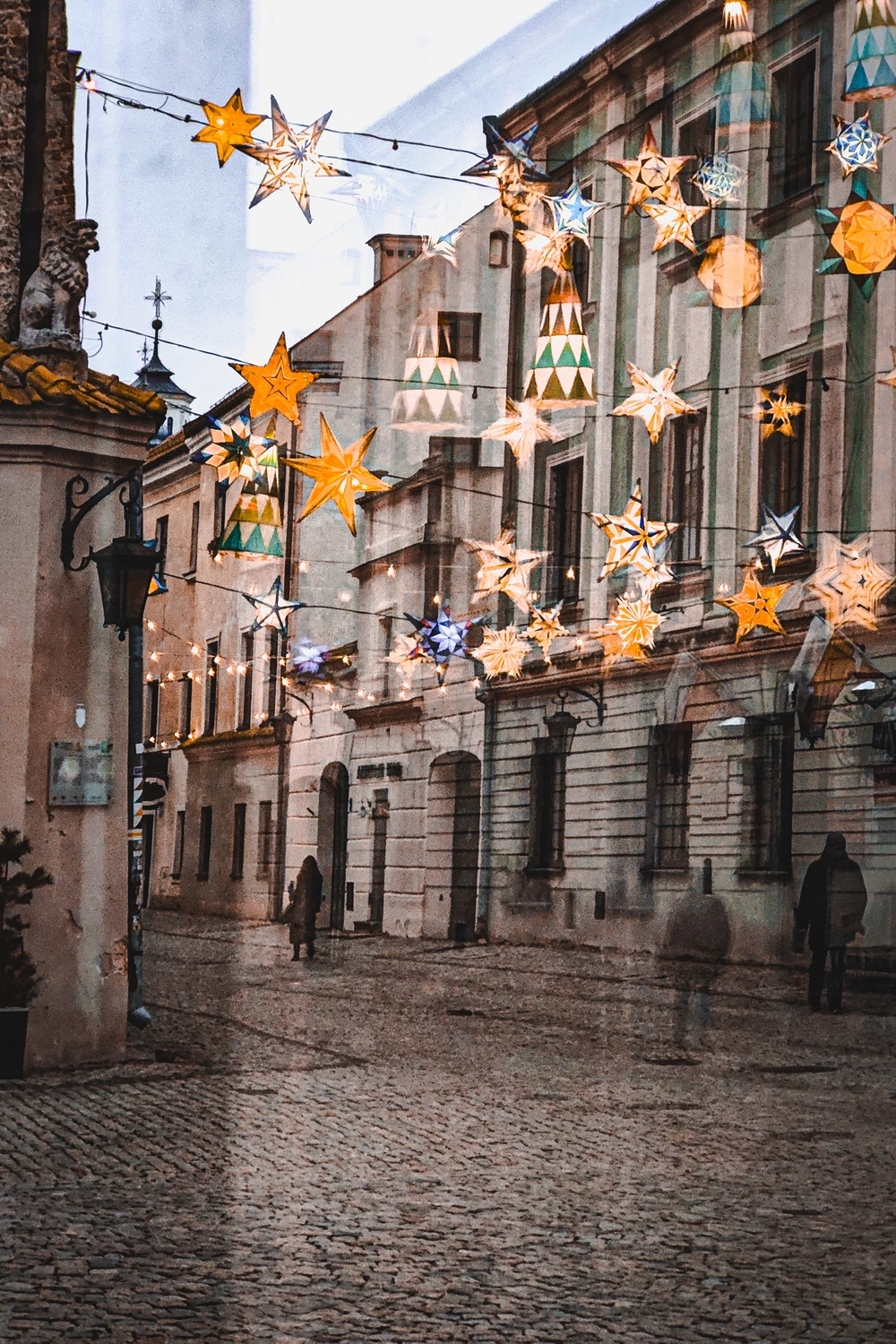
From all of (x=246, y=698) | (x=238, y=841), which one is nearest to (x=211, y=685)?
(x=246, y=698)

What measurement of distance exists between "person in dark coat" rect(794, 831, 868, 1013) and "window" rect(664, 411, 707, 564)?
5.34 ft

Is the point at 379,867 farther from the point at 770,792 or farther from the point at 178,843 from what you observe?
the point at 770,792

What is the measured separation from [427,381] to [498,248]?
0.78 metres

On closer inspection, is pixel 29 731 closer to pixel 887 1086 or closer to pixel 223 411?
pixel 223 411

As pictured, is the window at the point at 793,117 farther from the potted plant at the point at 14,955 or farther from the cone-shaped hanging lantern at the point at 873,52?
the potted plant at the point at 14,955

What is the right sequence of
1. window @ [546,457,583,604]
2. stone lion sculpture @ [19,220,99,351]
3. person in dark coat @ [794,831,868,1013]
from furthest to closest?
person in dark coat @ [794,831,868,1013] → window @ [546,457,583,604] → stone lion sculpture @ [19,220,99,351]

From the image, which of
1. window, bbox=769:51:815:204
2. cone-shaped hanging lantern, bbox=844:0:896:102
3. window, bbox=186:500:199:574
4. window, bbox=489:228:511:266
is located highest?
window, bbox=769:51:815:204

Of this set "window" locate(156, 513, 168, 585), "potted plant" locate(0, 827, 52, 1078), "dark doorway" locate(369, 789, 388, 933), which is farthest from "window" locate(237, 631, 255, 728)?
"potted plant" locate(0, 827, 52, 1078)

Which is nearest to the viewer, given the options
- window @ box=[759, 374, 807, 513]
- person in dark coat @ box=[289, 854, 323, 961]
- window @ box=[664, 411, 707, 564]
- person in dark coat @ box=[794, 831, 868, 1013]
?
person in dark coat @ box=[289, 854, 323, 961]

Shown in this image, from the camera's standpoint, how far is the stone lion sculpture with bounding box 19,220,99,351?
6.45m

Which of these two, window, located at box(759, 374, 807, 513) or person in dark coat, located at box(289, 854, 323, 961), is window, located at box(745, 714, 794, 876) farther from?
person in dark coat, located at box(289, 854, 323, 961)

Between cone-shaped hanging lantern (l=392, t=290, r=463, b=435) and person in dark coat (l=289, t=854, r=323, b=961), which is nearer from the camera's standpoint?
cone-shaped hanging lantern (l=392, t=290, r=463, b=435)

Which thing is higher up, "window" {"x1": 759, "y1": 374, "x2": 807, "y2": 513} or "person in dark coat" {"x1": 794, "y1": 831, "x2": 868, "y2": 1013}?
"window" {"x1": 759, "y1": 374, "x2": 807, "y2": 513}

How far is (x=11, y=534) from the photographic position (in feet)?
20.3
